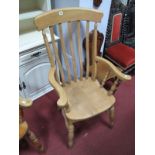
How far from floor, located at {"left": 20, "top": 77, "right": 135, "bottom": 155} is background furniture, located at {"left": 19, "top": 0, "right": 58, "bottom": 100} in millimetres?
249

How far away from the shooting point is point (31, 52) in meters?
1.44

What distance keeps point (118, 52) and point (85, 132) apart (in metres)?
0.97

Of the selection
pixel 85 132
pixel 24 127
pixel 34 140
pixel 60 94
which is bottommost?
pixel 85 132

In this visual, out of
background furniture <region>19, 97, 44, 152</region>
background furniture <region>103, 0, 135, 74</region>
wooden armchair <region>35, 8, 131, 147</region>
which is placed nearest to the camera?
background furniture <region>19, 97, 44, 152</region>

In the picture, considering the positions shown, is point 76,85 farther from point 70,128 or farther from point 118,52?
point 118,52

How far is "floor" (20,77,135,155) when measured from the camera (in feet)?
4.57

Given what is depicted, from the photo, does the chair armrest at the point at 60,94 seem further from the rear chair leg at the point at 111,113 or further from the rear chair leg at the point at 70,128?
the rear chair leg at the point at 111,113

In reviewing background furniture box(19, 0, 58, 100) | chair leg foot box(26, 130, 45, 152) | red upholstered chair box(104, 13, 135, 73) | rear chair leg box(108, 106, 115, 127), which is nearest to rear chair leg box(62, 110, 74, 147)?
chair leg foot box(26, 130, 45, 152)

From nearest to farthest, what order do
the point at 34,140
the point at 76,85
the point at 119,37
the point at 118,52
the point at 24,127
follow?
1. the point at 24,127
2. the point at 34,140
3. the point at 76,85
4. the point at 118,52
5. the point at 119,37

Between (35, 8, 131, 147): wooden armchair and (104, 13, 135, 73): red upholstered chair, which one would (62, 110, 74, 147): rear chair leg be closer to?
(35, 8, 131, 147): wooden armchair

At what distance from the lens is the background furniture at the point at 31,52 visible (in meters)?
1.44

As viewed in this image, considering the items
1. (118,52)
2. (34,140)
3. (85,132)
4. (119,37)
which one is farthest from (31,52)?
(119,37)

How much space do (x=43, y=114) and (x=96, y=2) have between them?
45.9 inches
